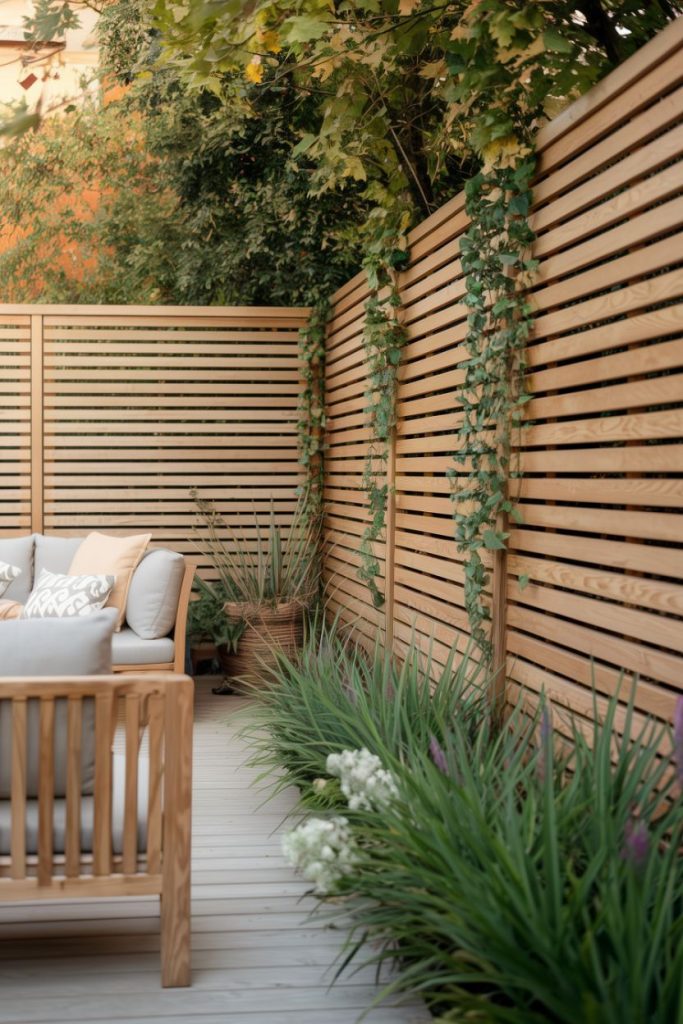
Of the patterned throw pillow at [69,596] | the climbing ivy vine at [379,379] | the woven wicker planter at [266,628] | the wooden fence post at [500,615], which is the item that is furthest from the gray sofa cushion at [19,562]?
the wooden fence post at [500,615]

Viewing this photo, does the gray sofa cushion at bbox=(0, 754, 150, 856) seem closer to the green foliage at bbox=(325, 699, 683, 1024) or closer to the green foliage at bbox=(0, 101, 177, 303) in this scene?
the green foliage at bbox=(325, 699, 683, 1024)

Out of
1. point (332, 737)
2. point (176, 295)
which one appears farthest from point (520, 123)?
point (176, 295)

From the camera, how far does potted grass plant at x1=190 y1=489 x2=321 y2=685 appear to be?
20.4 feet

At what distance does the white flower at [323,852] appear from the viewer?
2393 mm

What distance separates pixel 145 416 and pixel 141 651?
2.36m

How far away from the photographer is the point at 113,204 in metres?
9.34

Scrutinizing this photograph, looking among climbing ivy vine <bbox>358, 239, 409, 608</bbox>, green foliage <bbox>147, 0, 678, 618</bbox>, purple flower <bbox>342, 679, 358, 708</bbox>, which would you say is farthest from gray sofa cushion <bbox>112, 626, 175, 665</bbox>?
green foliage <bbox>147, 0, 678, 618</bbox>

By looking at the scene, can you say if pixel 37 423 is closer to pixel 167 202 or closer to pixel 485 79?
pixel 167 202

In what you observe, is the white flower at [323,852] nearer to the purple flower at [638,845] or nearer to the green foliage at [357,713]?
the green foliage at [357,713]

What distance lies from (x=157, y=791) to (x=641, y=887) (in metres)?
1.16

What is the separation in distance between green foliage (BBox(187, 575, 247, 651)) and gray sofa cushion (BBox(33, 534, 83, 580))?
42.7 inches

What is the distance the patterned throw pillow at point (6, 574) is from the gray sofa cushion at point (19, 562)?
76 mm

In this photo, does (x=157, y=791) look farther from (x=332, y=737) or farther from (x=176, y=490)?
(x=176, y=490)

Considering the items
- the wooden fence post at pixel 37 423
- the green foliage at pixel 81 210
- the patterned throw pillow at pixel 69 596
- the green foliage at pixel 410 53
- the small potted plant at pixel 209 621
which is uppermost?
the green foliage at pixel 81 210
